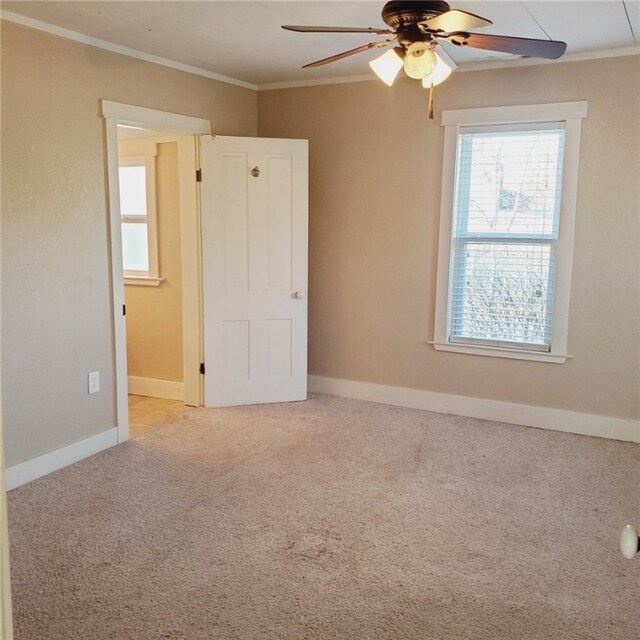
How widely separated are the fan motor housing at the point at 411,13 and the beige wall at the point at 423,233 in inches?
73.4

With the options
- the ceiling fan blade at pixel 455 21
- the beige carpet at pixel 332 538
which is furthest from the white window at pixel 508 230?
the ceiling fan blade at pixel 455 21

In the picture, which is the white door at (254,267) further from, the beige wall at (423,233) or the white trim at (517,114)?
the white trim at (517,114)

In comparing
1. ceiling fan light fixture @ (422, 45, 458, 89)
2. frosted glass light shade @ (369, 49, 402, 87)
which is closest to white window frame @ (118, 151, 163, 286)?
frosted glass light shade @ (369, 49, 402, 87)

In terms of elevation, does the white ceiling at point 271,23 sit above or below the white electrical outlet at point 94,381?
above

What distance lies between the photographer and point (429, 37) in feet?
8.13

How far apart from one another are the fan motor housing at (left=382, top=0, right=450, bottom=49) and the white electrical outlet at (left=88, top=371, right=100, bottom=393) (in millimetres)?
2641

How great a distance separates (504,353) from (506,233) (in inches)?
33.6

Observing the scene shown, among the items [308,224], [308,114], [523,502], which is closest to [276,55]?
[308,114]

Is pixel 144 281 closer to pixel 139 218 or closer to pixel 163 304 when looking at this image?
pixel 163 304

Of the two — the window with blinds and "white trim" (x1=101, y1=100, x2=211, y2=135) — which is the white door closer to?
"white trim" (x1=101, y1=100, x2=211, y2=135)

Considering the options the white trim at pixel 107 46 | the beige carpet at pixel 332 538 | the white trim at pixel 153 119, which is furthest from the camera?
the white trim at pixel 153 119

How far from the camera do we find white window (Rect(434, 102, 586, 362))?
399cm

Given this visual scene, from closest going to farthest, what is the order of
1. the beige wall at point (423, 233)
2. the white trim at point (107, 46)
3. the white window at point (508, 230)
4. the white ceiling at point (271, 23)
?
1. the white ceiling at point (271, 23)
2. the white trim at point (107, 46)
3. the beige wall at point (423, 233)
4. the white window at point (508, 230)

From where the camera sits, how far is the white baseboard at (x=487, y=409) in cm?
403
